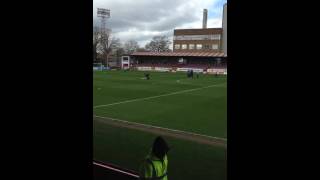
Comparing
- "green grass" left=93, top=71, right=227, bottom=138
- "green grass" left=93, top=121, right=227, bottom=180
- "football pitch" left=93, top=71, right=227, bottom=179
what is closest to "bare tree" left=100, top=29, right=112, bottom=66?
"green grass" left=93, top=71, right=227, bottom=138

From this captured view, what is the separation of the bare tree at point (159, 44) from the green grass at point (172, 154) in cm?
9602

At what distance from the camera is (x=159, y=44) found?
108m

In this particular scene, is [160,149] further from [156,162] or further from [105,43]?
[105,43]

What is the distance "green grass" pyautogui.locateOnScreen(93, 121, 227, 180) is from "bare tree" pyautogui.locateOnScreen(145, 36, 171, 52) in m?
96.0

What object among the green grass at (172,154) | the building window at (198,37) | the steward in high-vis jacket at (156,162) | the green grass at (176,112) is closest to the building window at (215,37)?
the building window at (198,37)

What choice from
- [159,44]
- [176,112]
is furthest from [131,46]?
[176,112]

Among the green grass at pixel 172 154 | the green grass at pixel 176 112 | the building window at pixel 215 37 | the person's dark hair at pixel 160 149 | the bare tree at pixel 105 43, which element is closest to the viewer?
the person's dark hair at pixel 160 149

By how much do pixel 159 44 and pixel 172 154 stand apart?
99780 mm

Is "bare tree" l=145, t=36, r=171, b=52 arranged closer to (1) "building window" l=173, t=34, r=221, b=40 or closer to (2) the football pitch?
(1) "building window" l=173, t=34, r=221, b=40

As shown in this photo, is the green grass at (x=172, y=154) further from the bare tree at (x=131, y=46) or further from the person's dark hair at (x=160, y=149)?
the bare tree at (x=131, y=46)

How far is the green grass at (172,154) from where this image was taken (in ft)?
25.8
